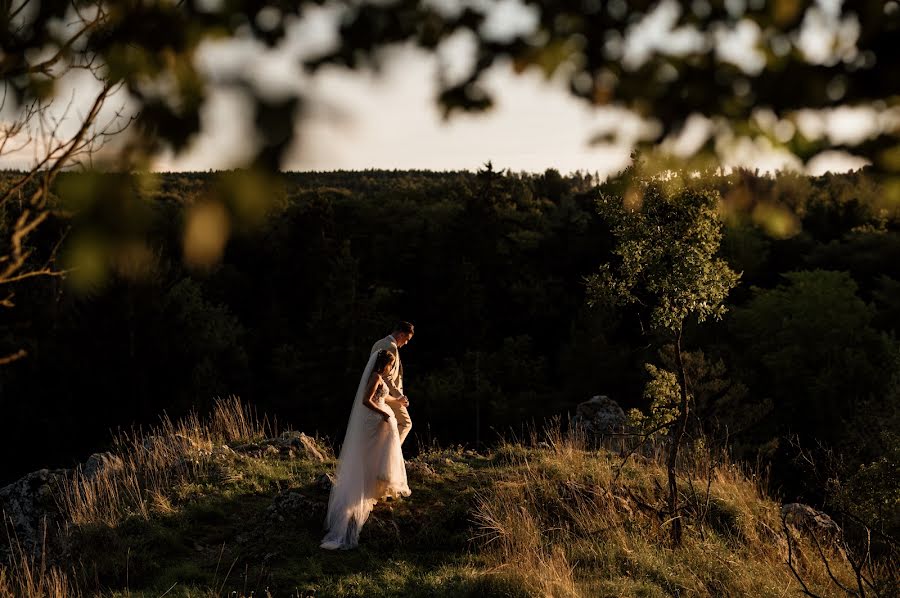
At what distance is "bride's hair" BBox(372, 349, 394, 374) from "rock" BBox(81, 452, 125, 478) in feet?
12.9

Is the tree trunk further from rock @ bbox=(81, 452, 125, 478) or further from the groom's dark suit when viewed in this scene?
rock @ bbox=(81, 452, 125, 478)

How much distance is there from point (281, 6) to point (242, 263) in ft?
153

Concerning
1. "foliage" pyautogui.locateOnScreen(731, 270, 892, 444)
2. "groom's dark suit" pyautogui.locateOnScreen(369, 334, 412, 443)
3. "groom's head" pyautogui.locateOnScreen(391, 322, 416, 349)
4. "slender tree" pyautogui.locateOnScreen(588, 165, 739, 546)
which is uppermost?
"slender tree" pyautogui.locateOnScreen(588, 165, 739, 546)

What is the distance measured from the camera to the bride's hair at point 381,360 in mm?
7844

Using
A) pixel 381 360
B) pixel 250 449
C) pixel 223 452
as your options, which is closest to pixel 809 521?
pixel 381 360

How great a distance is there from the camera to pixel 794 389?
32.1m

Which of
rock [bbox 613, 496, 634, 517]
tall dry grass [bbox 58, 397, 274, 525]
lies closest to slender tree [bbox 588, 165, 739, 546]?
rock [bbox 613, 496, 634, 517]

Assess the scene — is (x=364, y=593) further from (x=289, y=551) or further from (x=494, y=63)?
(x=494, y=63)

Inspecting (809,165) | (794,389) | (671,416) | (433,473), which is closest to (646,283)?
(671,416)

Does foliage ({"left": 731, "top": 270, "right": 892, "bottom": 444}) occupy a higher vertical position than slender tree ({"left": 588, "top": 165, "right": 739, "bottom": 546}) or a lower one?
lower

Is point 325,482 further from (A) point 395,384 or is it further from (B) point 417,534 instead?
(A) point 395,384

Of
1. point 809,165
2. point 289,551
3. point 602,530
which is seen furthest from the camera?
point 602,530

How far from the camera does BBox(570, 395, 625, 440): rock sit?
14870 mm

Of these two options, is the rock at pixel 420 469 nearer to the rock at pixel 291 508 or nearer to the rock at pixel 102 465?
the rock at pixel 291 508
